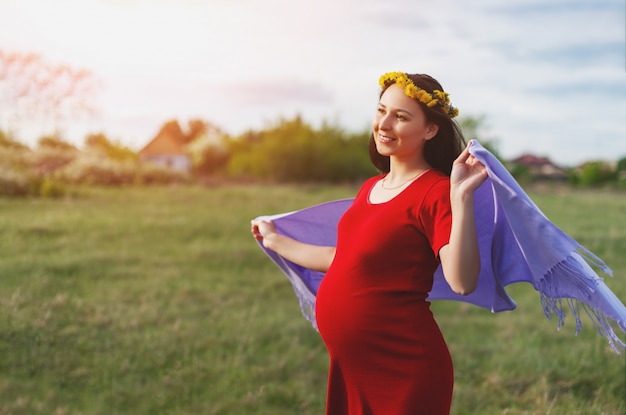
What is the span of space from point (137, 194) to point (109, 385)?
9416 mm

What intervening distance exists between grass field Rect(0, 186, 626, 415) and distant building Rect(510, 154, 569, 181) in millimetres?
8814

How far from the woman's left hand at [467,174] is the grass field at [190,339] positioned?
2380 mm

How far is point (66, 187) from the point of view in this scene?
12047 millimetres

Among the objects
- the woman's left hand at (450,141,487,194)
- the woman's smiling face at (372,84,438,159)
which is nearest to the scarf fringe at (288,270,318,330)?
the woman's smiling face at (372,84,438,159)

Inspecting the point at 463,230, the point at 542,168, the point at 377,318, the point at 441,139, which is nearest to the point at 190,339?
the point at 377,318

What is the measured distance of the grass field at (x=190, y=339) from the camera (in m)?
4.33

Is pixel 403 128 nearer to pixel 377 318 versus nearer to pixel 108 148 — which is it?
pixel 377 318

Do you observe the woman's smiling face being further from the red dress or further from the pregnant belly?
the pregnant belly

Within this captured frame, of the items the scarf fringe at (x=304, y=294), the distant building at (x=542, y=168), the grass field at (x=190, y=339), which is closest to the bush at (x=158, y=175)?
the grass field at (x=190, y=339)

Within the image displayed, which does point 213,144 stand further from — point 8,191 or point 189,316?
point 189,316

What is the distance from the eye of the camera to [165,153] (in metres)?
18.5

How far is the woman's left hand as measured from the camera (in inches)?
76.3

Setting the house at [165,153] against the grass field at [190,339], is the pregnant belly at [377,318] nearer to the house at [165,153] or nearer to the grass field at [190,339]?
the grass field at [190,339]

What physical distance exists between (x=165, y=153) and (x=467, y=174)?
56.6 ft
